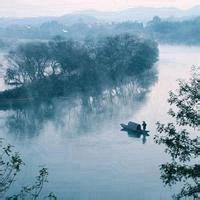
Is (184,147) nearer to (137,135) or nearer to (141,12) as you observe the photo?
(137,135)

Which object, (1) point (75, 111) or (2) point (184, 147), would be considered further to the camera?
(1) point (75, 111)

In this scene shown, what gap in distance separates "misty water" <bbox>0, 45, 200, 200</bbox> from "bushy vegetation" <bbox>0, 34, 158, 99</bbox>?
2.23 metres

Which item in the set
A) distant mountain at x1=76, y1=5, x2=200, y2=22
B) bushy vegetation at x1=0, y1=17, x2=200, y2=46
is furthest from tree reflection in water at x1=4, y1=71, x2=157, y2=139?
distant mountain at x1=76, y1=5, x2=200, y2=22

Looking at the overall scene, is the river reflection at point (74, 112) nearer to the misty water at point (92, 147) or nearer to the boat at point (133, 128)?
the misty water at point (92, 147)

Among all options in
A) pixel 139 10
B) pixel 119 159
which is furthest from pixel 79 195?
pixel 139 10

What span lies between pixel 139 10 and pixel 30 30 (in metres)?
90.1

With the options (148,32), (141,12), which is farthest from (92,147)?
(141,12)

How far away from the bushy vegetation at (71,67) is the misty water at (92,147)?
2.23 m

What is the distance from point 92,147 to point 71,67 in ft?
38.2

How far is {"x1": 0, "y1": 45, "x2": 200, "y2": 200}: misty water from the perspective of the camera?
31.0 feet

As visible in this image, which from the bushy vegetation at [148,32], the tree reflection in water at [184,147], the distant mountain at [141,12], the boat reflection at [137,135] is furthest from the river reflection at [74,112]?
the distant mountain at [141,12]

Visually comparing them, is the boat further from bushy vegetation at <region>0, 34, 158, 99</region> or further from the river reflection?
bushy vegetation at <region>0, 34, 158, 99</region>

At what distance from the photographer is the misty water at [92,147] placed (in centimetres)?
945

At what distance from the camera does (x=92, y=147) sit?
12086 millimetres
